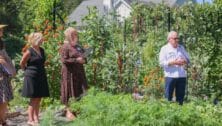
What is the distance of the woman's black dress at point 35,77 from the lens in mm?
8148

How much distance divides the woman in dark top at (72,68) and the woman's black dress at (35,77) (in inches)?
15.8

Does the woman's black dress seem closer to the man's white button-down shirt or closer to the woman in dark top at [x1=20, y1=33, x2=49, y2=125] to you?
the woman in dark top at [x1=20, y1=33, x2=49, y2=125]

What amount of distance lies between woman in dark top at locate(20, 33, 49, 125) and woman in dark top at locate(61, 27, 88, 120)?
0.38 meters

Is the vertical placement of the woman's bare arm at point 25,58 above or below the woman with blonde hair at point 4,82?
above

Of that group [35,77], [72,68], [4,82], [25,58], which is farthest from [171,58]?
[4,82]

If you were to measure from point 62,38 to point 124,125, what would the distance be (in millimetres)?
5113

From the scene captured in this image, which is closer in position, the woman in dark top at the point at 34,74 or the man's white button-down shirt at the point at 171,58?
the woman in dark top at the point at 34,74

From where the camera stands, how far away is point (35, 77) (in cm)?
823

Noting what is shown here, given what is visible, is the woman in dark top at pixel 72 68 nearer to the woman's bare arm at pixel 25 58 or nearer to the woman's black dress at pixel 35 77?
the woman's black dress at pixel 35 77

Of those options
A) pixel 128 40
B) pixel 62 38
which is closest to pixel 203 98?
pixel 128 40

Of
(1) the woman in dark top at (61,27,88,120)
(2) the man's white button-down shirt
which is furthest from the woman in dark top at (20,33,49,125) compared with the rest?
(2) the man's white button-down shirt

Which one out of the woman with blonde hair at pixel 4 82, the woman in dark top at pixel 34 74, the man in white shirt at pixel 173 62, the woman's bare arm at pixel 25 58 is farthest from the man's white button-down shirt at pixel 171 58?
the woman with blonde hair at pixel 4 82

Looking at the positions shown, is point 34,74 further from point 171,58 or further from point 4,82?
point 171,58

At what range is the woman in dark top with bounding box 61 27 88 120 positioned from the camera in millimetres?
8438
